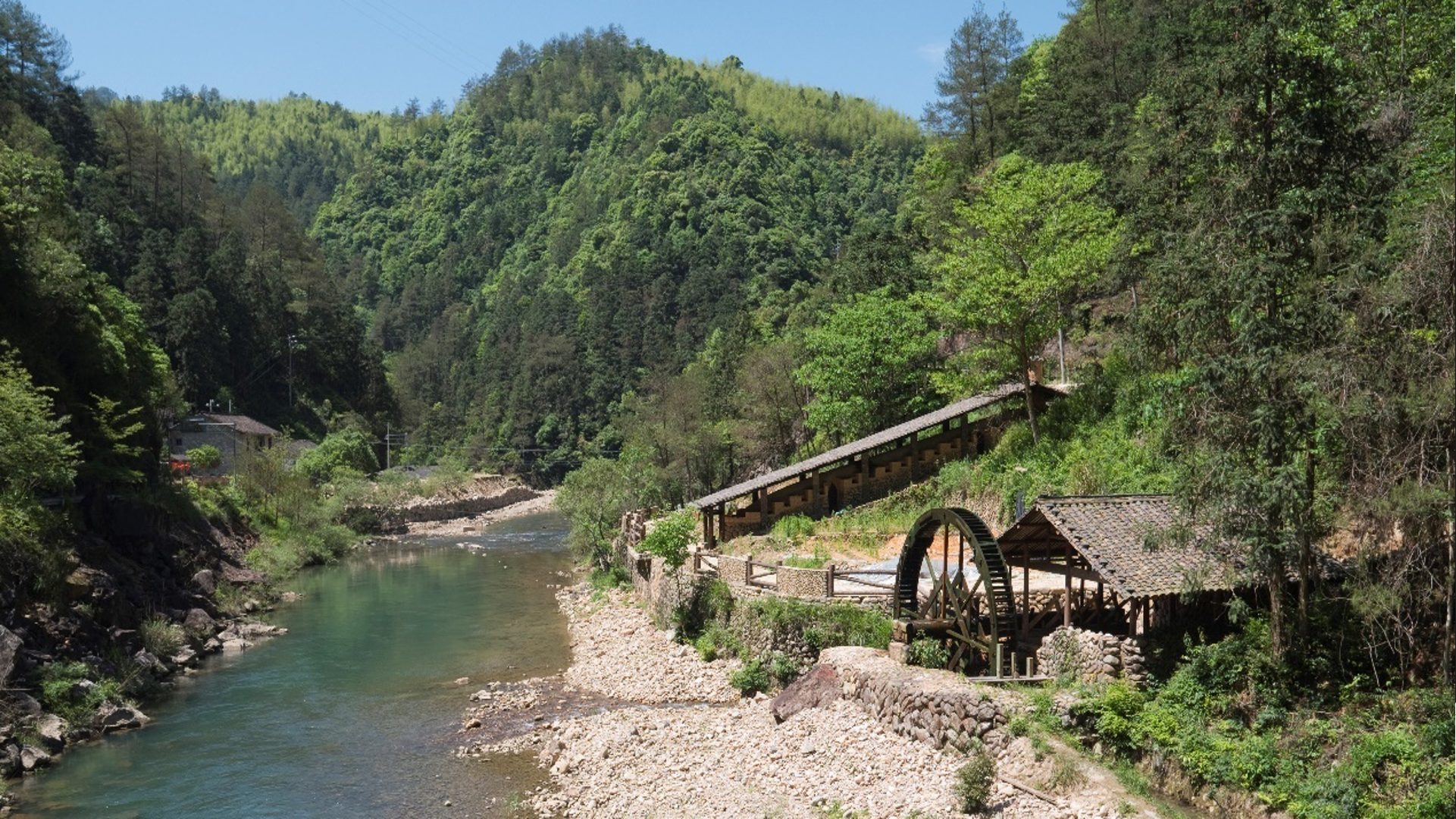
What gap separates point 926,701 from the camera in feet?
61.6

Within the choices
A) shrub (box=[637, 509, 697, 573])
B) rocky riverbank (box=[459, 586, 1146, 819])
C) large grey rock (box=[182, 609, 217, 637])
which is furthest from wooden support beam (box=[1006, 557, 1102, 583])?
large grey rock (box=[182, 609, 217, 637])

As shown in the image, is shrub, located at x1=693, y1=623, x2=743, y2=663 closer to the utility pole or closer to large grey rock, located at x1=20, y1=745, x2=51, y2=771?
large grey rock, located at x1=20, y1=745, x2=51, y2=771

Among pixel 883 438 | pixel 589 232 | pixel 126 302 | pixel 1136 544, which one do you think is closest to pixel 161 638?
Result: pixel 883 438

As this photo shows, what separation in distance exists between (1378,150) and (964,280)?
18.4 meters

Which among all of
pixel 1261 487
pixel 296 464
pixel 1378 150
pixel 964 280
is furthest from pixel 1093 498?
pixel 296 464

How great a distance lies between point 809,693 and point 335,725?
11749 millimetres

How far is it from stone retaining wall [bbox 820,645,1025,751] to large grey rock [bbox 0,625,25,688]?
59.4ft

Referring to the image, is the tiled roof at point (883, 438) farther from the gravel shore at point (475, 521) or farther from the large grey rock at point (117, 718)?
the gravel shore at point (475, 521)

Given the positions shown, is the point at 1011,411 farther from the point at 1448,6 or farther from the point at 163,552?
the point at 163,552

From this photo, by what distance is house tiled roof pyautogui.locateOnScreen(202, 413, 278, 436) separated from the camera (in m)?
70.6

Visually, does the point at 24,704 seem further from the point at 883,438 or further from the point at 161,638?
the point at 883,438

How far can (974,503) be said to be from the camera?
34.0 meters

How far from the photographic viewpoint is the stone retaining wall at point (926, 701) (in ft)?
57.9

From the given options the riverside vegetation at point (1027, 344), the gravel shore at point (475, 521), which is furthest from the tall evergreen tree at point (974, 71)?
the gravel shore at point (475, 521)
